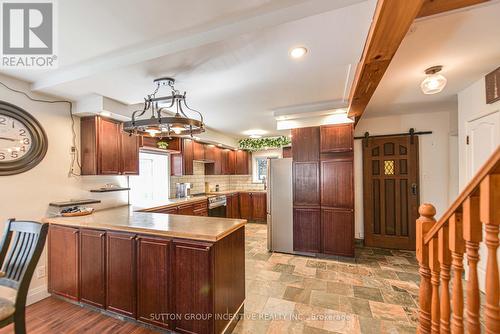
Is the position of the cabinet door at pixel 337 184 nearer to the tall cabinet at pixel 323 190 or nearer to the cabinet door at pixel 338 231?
the tall cabinet at pixel 323 190

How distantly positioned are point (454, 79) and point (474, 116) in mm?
549

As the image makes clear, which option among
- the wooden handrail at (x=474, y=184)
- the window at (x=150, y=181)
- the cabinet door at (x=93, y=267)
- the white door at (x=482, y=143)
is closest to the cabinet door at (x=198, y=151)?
the window at (x=150, y=181)

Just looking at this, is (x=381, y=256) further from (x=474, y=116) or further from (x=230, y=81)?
(x=230, y=81)

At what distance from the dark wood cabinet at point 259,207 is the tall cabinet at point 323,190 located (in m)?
2.32

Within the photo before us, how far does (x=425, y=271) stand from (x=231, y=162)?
5598 millimetres

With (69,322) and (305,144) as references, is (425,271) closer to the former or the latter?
(305,144)

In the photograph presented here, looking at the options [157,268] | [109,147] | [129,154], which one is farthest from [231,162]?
[157,268]

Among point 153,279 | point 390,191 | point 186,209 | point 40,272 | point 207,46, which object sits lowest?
point 40,272

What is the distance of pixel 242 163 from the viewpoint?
6891mm

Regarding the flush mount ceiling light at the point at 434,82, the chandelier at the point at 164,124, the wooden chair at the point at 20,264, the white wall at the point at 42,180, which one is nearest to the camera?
the wooden chair at the point at 20,264

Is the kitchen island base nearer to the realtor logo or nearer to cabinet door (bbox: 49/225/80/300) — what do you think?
cabinet door (bbox: 49/225/80/300)

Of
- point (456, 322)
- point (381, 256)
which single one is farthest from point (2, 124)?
point (381, 256)

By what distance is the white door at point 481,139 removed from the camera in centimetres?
240

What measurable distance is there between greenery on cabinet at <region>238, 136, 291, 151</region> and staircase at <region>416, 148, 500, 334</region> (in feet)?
16.3
